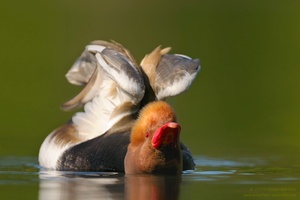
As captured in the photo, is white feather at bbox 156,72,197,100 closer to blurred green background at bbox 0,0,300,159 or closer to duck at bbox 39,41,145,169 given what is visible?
duck at bbox 39,41,145,169

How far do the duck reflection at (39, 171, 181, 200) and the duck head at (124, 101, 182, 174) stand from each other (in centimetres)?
10

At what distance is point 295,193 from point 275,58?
11731 millimetres

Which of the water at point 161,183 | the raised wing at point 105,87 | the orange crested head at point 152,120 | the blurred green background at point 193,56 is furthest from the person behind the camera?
the blurred green background at point 193,56

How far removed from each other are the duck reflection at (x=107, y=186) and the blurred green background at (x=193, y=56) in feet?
6.94

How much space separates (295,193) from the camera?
9945 millimetres

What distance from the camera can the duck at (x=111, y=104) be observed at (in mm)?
11758

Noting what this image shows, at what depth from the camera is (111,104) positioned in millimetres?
12742

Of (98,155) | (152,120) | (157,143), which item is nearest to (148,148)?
(157,143)

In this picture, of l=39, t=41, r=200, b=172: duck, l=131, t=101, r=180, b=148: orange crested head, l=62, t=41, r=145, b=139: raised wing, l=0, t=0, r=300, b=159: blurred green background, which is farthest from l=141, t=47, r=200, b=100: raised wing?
l=131, t=101, r=180, b=148: orange crested head

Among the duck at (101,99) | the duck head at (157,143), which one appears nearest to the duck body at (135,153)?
the duck head at (157,143)

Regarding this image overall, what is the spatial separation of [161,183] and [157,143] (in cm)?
40

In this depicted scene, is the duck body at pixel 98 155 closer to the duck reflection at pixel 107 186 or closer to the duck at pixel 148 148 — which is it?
the duck at pixel 148 148

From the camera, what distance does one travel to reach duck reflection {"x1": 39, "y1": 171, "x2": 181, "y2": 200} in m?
9.66

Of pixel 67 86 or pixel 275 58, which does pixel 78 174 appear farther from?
pixel 275 58
